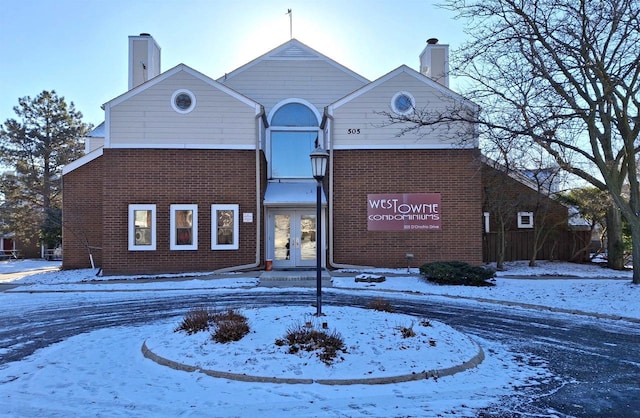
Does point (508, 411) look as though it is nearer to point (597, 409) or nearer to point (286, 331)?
point (597, 409)

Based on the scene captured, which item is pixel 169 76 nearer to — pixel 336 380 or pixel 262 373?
pixel 262 373

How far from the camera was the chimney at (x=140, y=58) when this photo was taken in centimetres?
2150

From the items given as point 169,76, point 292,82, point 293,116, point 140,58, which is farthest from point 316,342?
point 140,58

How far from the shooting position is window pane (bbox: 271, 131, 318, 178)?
798 inches

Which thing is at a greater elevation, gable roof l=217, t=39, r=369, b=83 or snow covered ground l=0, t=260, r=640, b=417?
gable roof l=217, t=39, r=369, b=83

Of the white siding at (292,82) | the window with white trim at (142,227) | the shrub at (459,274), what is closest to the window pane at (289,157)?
the white siding at (292,82)

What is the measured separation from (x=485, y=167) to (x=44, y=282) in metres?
17.1

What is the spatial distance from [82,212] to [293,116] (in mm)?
9615

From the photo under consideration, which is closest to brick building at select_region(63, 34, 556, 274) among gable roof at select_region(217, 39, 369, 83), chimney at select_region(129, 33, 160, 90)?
gable roof at select_region(217, 39, 369, 83)

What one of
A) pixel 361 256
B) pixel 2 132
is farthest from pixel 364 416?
pixel 2 132

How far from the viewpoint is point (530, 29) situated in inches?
506

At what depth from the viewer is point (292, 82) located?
21.1 m

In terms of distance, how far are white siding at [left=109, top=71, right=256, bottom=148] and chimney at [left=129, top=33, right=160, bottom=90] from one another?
4.55 metres

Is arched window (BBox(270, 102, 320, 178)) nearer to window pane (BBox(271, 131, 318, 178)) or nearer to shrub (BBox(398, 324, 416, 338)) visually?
window pane (BBox(271, 131, 318, 178))
